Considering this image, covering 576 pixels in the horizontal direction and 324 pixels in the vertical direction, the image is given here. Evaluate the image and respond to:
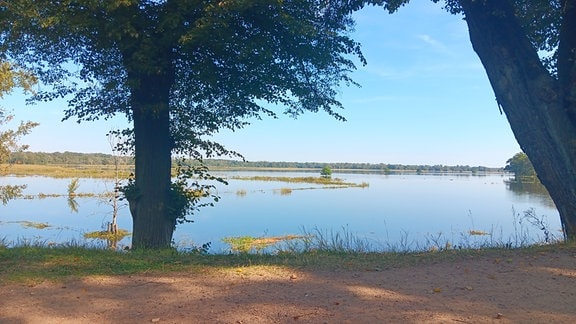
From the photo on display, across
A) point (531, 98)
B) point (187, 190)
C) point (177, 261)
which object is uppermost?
point (531, 98)

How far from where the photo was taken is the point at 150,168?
928 cm

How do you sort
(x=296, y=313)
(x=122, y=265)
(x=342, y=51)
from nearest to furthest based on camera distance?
1. (x=296, y=313)
2. (x=122, y=265)
3. (x=342, y=51)

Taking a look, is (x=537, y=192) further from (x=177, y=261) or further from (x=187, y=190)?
(x=177, y=261)

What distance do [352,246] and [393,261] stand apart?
185cm

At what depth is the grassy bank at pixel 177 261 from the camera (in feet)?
19.1

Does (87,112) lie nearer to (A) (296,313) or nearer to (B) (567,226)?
(A) (296,313)

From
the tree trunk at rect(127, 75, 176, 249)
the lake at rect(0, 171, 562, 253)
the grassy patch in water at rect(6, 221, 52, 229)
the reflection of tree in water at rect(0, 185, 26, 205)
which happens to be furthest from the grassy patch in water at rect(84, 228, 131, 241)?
the tree trunk at rect(127, 75, 176, 249)

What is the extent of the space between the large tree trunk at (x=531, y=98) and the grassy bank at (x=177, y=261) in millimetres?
1326

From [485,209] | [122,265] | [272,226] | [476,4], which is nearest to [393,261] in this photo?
[122,265]

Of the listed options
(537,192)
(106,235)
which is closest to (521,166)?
(537,192)

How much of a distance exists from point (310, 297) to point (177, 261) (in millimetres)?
2584

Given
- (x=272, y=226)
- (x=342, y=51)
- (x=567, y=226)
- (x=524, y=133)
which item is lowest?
(x=272, y=226)

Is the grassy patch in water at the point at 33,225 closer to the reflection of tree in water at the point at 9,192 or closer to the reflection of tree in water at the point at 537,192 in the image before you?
the reflection of tree in water at the point at 9,192

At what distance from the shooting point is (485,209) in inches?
1630
